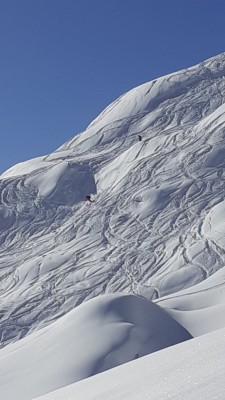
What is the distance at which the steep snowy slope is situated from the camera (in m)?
27.1

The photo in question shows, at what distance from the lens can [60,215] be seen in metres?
35.6

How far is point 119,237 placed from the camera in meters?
30.5

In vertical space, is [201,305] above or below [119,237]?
above

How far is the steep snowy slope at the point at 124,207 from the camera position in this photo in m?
27.1

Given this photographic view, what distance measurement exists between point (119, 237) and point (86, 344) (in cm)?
1278

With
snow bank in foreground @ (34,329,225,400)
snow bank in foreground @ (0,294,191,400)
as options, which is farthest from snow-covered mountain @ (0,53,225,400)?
snow bank in foreground @ (34,329,225,400)

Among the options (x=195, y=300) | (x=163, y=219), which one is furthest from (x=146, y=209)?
(x=195, y=300)

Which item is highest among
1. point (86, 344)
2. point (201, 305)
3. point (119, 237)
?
point (86, 344)

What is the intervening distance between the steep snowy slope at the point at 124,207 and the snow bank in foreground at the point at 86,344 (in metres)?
6.09

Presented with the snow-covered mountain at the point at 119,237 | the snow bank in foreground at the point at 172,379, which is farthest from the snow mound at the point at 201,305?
the snow bank in foreground at the point at 172,379

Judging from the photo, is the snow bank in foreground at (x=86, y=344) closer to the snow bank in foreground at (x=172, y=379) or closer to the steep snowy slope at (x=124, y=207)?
the steep snowy slope at (x=124, y=207)

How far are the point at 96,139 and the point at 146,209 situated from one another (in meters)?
10.9

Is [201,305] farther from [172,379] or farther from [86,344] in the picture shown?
[172,379]

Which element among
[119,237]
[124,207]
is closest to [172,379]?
[119,237]
